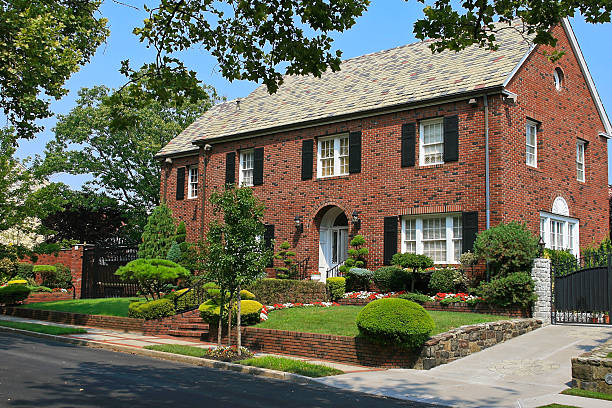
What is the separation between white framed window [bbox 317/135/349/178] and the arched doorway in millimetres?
1417

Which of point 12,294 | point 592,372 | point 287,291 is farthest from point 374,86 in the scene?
point 12,294

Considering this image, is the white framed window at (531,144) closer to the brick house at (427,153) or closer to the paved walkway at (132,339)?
the brick house at (427,153)

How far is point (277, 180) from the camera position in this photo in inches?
970

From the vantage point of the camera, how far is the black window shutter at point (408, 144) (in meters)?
20.5

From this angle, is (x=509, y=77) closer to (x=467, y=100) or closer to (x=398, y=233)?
(x=467, y=100)

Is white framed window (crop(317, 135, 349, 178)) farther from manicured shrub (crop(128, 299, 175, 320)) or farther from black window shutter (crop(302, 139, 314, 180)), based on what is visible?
manicured shrub (crop(128, 299, 175, 320))

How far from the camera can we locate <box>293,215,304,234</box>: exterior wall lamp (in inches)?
918

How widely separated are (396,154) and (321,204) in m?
3.64

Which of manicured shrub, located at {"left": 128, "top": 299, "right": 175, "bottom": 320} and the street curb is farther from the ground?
manicured shrub, located at {"left": 128, "top": 299, "right": 175, "bottom": 320}

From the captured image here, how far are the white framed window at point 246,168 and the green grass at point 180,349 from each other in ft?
37.4

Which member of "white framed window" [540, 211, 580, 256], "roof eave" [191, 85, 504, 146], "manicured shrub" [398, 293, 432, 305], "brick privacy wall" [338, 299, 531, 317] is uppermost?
"roof eave" [191, 85, 504, 146]

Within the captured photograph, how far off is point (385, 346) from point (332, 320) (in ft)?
10.5

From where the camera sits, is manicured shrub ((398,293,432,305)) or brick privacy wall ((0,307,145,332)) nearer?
manicured shrub ((398,293,432,305))

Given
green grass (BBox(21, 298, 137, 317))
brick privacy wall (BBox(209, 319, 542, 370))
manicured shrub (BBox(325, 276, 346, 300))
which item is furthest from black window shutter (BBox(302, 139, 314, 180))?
brick privacy wall (BBox(209, 319, 542, 370))
